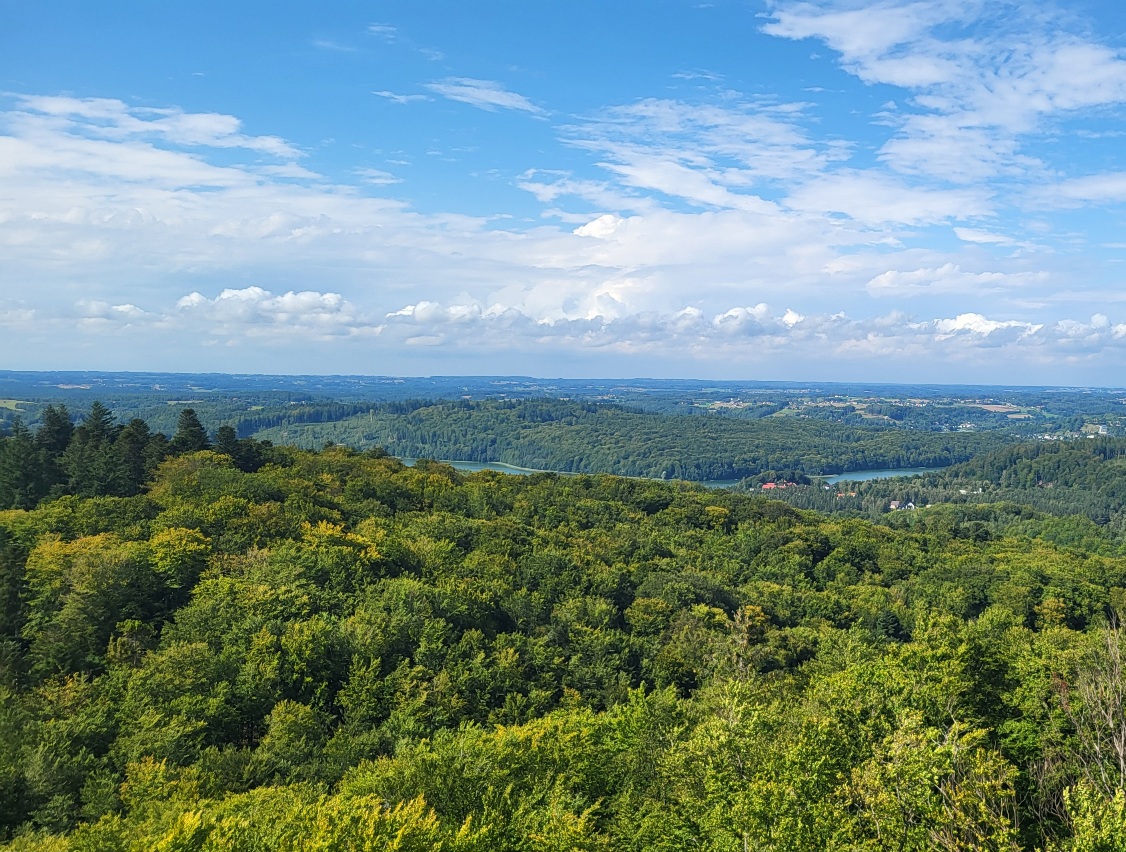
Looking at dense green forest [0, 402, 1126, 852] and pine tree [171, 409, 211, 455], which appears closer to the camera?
dense green forest [0, 402, 1126, 852]

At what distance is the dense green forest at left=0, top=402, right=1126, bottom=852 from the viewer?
63.2ft

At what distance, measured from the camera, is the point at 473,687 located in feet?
126

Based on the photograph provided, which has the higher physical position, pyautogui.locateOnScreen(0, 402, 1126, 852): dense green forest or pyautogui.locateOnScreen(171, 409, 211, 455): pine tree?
pyautogui.locateOnScreen(171, 409, 211, 455): pine tree

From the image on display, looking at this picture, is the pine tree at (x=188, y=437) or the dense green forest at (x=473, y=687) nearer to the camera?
the dense green forest at (x=473, y=687)

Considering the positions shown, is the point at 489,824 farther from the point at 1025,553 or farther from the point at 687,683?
the point at 1025,553

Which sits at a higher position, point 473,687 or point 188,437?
point 188,437

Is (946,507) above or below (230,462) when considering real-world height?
below

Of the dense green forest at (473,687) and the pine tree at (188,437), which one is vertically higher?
the pine tree at (188,437)

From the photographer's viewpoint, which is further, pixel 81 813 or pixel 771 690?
pixel 771 690

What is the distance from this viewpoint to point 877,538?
96.5 meters

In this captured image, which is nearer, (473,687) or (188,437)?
(473,687)

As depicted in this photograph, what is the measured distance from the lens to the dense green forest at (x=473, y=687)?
1927 centimetres

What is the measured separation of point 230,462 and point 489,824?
60.2m

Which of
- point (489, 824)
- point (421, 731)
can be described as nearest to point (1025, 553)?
point (421, 731)
